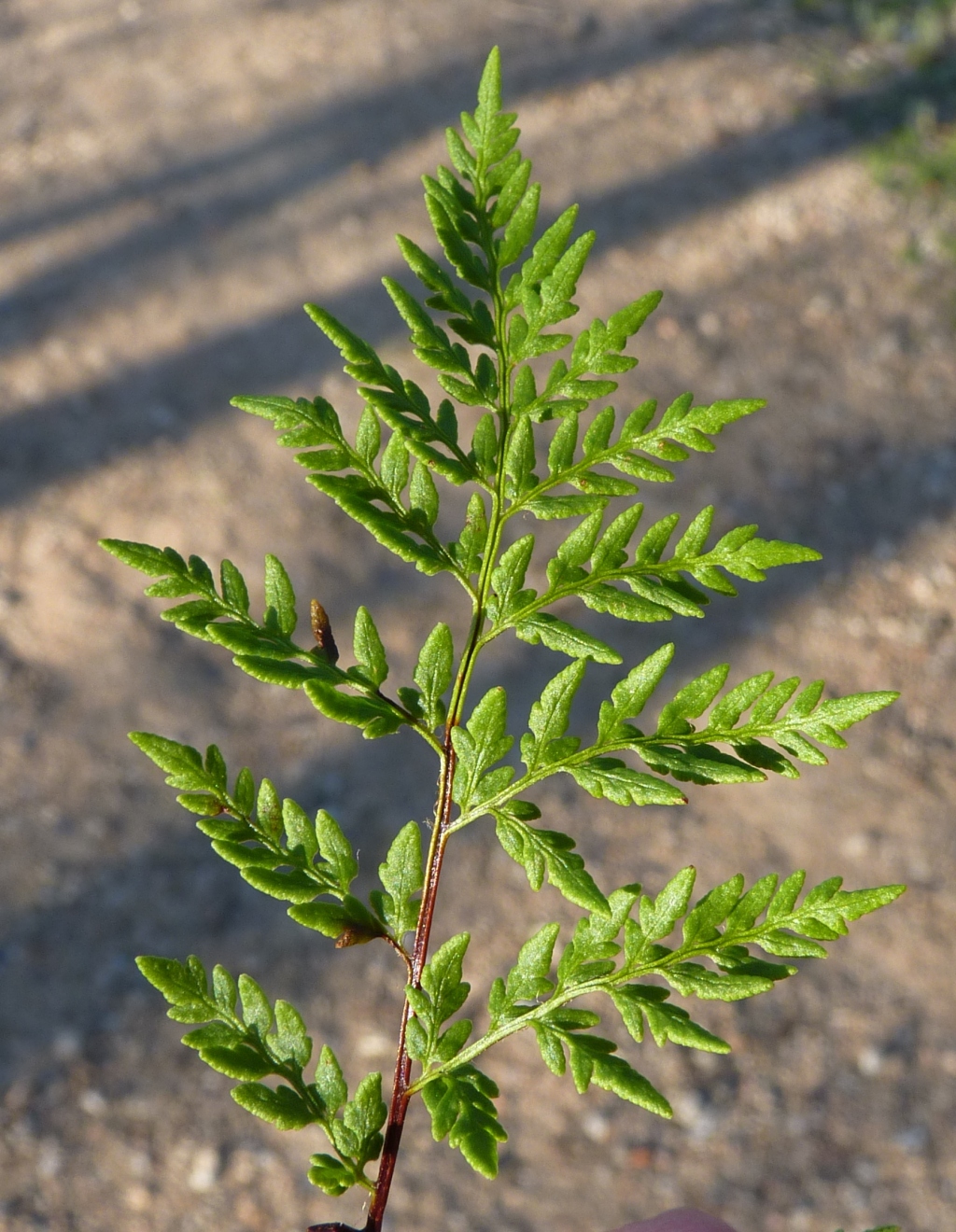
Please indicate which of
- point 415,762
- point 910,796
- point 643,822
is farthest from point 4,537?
point 910,796

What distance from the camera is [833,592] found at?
226 inches

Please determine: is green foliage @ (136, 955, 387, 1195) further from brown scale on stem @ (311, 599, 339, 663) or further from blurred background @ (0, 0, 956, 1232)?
blurred background @ (0, 0, 956, 1232)

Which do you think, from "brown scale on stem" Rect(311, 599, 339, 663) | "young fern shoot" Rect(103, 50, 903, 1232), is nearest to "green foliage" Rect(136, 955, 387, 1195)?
"young fern shoot" Rect(103, 50, 903, 1232)

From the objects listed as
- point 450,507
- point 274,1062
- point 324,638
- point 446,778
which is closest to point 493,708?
point 446,778

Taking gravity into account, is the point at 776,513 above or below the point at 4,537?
below

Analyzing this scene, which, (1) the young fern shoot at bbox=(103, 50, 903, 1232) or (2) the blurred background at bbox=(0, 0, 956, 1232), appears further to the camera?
(2) the blurred background at bbox=(0, 0, 956, 1232)

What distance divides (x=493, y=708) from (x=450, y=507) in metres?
4.48

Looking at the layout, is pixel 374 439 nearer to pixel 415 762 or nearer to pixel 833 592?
pixel 415 762

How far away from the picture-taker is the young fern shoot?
123 cm

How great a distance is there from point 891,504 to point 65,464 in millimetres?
4210

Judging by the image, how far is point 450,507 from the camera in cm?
570

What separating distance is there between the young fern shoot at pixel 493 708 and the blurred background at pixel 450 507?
3.31 metres

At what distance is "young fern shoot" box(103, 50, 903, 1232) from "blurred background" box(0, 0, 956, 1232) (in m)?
3.31

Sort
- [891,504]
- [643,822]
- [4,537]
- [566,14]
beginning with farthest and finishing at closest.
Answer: [566,14]
[891,504]
[4,537]
[643,822]
